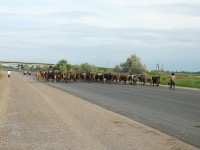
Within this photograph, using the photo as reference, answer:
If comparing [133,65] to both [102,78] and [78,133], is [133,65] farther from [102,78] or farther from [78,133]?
[78,133]

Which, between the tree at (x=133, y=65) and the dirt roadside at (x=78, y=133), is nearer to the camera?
the dirt roadside at (x=78, y=133)

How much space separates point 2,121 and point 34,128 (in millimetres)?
2335

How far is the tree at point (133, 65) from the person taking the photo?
119137 millimetres

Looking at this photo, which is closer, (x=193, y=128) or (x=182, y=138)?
(x=182, y=138)

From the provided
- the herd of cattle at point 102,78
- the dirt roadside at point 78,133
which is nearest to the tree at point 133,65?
the herd of cattle at point 102,78

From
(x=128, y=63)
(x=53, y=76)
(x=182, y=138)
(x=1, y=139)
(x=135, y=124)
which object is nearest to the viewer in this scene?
(x=1, y=139)

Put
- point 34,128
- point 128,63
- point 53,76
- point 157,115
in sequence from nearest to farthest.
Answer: point 34,128
point 157,115
point 53,76
point 128,63

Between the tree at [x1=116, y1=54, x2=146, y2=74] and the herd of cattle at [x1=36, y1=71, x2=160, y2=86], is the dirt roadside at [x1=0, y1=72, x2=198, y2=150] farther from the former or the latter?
the tree at [x1=116, y1=54, x2=146, y2=74]

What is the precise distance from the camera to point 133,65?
123 metres

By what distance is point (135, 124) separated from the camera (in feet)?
53.6

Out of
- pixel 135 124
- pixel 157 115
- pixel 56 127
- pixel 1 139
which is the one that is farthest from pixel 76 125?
pixel 157 115

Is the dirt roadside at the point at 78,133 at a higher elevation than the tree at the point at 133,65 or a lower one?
lower

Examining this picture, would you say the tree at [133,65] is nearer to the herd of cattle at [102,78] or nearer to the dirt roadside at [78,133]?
the herd of cattle at [102,78]

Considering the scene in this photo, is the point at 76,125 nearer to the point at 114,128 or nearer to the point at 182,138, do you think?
the point at 114,128
